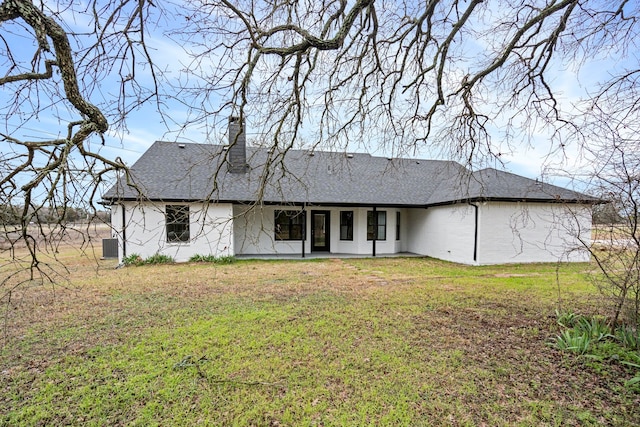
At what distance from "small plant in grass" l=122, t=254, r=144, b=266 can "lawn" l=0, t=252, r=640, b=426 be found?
4680 mm

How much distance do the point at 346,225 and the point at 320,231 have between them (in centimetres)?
139

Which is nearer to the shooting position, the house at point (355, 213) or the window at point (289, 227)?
the house at point (355, 213)

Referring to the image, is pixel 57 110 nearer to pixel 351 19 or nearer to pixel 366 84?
pixel 351 19

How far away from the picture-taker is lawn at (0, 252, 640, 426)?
3111 mm

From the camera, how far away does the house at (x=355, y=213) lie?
1221cm

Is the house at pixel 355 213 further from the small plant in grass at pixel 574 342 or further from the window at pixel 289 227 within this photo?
the small plant in grass at pixel 574 342

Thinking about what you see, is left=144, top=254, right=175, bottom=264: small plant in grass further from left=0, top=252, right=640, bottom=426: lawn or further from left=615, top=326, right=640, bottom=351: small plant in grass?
left=615, top=326, right=640, bottom=351: small plant in grass

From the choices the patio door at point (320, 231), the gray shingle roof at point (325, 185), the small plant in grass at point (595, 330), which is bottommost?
the small plant in grass at point (595, 330)

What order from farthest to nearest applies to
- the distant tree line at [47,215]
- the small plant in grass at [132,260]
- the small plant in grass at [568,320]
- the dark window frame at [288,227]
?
the dark window frame at [288,227] → the small plant in grass at [132,260] → the small plant in grass at [568,320] → the distant tree line at [47,215]

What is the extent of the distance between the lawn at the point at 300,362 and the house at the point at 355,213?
14.9 ft

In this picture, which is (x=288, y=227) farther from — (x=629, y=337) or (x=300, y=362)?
(x=629, y=337)

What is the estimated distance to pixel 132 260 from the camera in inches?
480

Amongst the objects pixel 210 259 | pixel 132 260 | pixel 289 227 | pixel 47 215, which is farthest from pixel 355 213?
pixel 47 215

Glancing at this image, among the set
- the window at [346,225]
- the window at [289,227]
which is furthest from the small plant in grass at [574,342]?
the window at [289,227]
